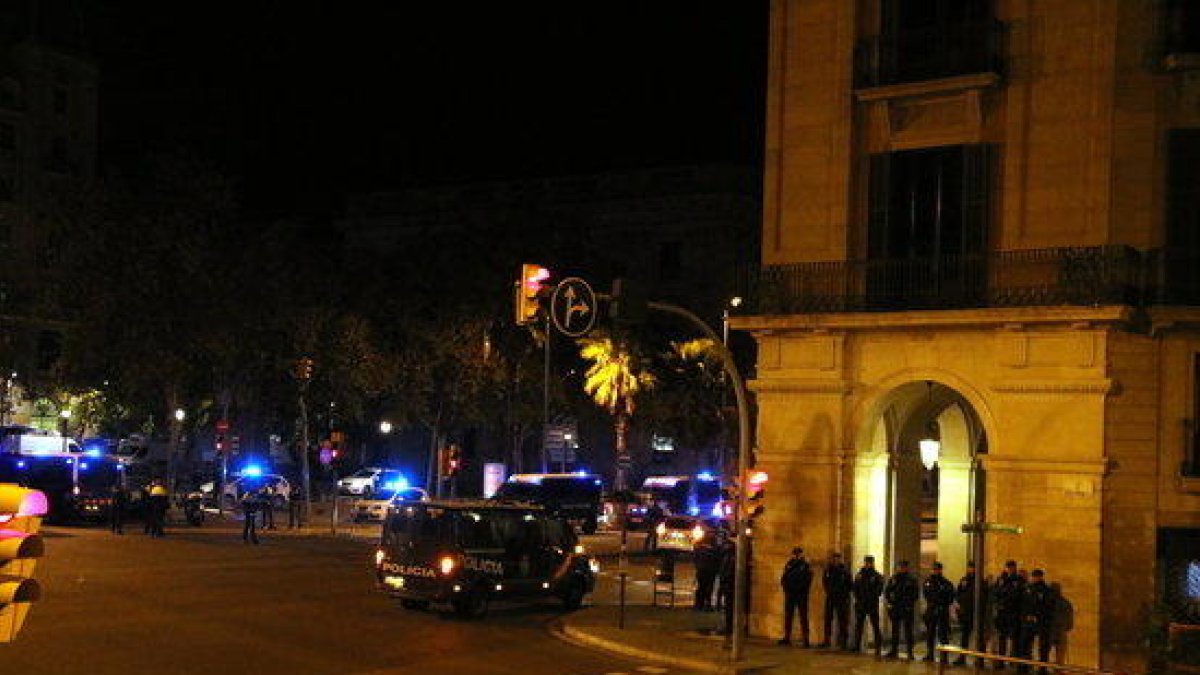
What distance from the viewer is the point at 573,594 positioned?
2797 centimetres

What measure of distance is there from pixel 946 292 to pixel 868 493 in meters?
3.81

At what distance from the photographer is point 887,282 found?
2367 centimetres

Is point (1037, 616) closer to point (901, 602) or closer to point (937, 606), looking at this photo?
point (937, 606)

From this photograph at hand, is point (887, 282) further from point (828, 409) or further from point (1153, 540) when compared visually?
point (1153, 540)

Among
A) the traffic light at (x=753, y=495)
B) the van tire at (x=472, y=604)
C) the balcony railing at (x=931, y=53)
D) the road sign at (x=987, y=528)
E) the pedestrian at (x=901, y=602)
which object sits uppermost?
the balcony railing at (x=931, y=53)

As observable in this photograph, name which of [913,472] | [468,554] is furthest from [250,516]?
[913,472]

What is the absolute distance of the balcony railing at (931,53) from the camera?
74.2ft

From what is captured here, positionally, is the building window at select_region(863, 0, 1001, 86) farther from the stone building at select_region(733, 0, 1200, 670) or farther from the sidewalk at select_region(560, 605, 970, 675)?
the sidewalk at select_region(560, 605, 970, 675)

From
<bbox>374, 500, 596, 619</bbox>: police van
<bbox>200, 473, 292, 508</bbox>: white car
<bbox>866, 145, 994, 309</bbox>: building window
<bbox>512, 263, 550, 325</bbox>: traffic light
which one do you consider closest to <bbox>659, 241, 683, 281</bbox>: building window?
<bbox>200, 473, 292, 508</bbox>: white car

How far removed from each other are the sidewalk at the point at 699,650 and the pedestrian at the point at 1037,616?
102 cm

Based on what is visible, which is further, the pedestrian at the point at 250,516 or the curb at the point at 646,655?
the pedestrian at the point at 250,516

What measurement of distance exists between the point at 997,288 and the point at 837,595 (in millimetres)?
5477

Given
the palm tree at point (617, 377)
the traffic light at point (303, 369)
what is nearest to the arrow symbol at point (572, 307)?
the traffic light at point (303, 369)

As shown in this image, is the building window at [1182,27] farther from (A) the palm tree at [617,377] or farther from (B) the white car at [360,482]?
(B) the white car at [360,482]
